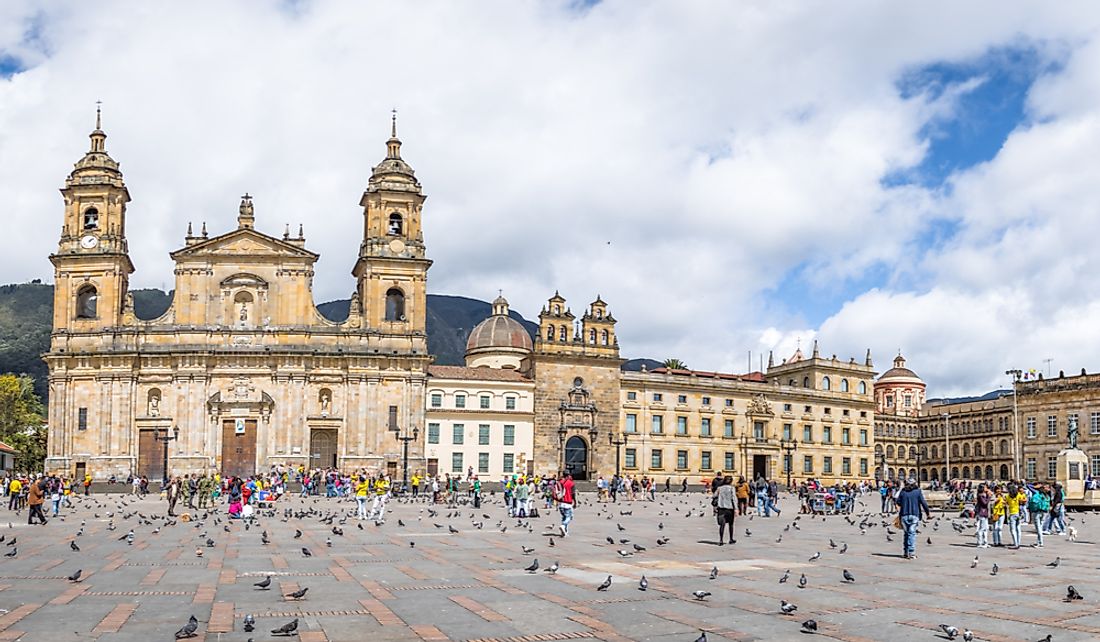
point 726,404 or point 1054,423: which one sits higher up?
point 726,404

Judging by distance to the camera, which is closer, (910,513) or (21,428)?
(910,513)

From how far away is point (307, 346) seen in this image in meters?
67.2

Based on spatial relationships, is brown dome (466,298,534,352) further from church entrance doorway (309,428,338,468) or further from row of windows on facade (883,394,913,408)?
row of windows on facade (883,394,913,408)

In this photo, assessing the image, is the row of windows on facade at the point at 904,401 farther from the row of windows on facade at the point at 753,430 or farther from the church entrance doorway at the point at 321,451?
the church entrance doorway at the point at 321,451

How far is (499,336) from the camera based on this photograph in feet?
281

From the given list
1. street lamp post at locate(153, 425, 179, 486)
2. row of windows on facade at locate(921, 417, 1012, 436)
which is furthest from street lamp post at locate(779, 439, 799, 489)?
street lamp post at locate(153, 425, 179, 486)

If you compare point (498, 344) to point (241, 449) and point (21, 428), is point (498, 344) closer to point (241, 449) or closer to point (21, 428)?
point (241, 449)

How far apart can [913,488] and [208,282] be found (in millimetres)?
53504

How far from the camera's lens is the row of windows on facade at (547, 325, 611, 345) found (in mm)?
74188

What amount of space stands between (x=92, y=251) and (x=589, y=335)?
1260 inches

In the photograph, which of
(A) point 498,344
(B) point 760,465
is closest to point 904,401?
(B) point 760,465

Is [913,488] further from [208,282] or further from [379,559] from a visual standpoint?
[208,282]

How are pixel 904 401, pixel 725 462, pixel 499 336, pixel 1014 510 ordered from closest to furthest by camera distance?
pixel 1014 510
pixel 725 462
pixel 499 336
pixel 904 401

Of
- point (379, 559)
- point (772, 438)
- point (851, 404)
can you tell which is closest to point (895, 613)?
point (379, 559)
